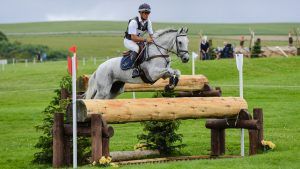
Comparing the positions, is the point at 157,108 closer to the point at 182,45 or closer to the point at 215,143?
the point at 182,45

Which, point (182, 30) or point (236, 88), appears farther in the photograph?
point (236, 88)

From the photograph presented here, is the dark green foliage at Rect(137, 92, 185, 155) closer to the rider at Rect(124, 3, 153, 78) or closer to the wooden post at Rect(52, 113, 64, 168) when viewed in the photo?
the rider at Rect(124, 3, 153, 78)

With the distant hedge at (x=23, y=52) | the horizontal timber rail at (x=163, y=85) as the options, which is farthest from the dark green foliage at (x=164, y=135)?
the distant hedge at (x=23, y=52)

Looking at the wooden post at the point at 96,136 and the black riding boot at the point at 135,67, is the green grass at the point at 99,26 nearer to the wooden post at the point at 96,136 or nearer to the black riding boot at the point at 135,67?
the black riding boot at the point at 135,67

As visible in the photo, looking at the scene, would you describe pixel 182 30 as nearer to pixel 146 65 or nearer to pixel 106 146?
pixel 146 65

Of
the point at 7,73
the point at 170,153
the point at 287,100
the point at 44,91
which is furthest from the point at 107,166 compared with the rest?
the point at 7,73

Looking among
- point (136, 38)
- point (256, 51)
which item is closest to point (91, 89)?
point (136, 38)

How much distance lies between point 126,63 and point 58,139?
2222mm

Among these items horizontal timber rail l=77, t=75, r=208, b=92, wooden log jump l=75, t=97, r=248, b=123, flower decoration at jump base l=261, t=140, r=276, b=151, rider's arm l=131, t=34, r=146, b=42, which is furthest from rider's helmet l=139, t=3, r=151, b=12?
flower decoration at jump base l=261, t=140, r=276, b=151

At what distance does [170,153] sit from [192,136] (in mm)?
3371

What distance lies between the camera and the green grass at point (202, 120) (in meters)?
16.2

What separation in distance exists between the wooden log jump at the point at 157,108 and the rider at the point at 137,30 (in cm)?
120

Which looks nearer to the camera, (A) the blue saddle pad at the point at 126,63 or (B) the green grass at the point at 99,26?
(A) the blue saddle pad at the point at 126,63

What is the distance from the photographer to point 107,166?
14.5 meters
